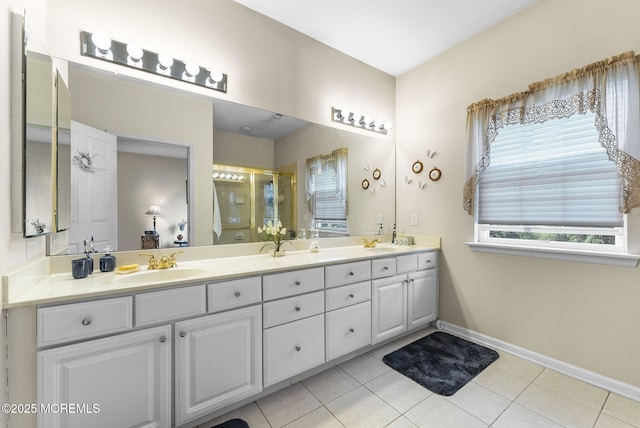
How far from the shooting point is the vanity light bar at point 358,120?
265cm

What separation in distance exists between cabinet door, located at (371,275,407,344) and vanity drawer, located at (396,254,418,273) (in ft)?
0.20

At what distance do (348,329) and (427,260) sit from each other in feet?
3.58

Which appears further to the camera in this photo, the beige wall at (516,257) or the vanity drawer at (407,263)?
the vanity drawer at (407,263)

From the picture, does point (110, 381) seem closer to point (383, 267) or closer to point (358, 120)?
point (383, 267)

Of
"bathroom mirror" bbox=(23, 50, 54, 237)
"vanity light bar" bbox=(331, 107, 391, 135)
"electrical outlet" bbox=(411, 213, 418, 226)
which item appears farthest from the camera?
"electrical outlet" bbox=(411, 213, 418, 226)

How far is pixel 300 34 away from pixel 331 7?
0.39m

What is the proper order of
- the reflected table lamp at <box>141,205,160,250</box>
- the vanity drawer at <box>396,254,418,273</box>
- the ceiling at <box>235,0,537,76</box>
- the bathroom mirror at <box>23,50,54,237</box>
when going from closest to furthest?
the bathroom mirror at <box>23,50,54,237</box> < the reflected table lamp at <box>141,205,160,250</box> < the ceiling at <box>235,0,537,76</box> < the vanity drawer at <box>396,254,418,273</box>

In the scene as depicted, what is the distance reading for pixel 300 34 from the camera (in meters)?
2.37

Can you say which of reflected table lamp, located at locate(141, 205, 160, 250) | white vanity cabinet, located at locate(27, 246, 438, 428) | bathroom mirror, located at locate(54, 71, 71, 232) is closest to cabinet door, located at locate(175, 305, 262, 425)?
white vanity cabinet, located at locate(27, 246, 438, 428)

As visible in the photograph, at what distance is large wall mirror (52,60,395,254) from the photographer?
1.53 meters

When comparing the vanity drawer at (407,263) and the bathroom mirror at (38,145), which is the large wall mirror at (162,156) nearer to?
the bathroom mirror at (38,145)

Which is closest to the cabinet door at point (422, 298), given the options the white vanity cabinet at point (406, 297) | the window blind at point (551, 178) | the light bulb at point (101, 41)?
the white vanity cabinet at point (406, 297)

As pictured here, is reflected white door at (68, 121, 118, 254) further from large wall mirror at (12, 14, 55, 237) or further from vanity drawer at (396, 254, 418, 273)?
A: vanity drawer at (396, 254, 418, 273)

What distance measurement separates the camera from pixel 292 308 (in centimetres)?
169
